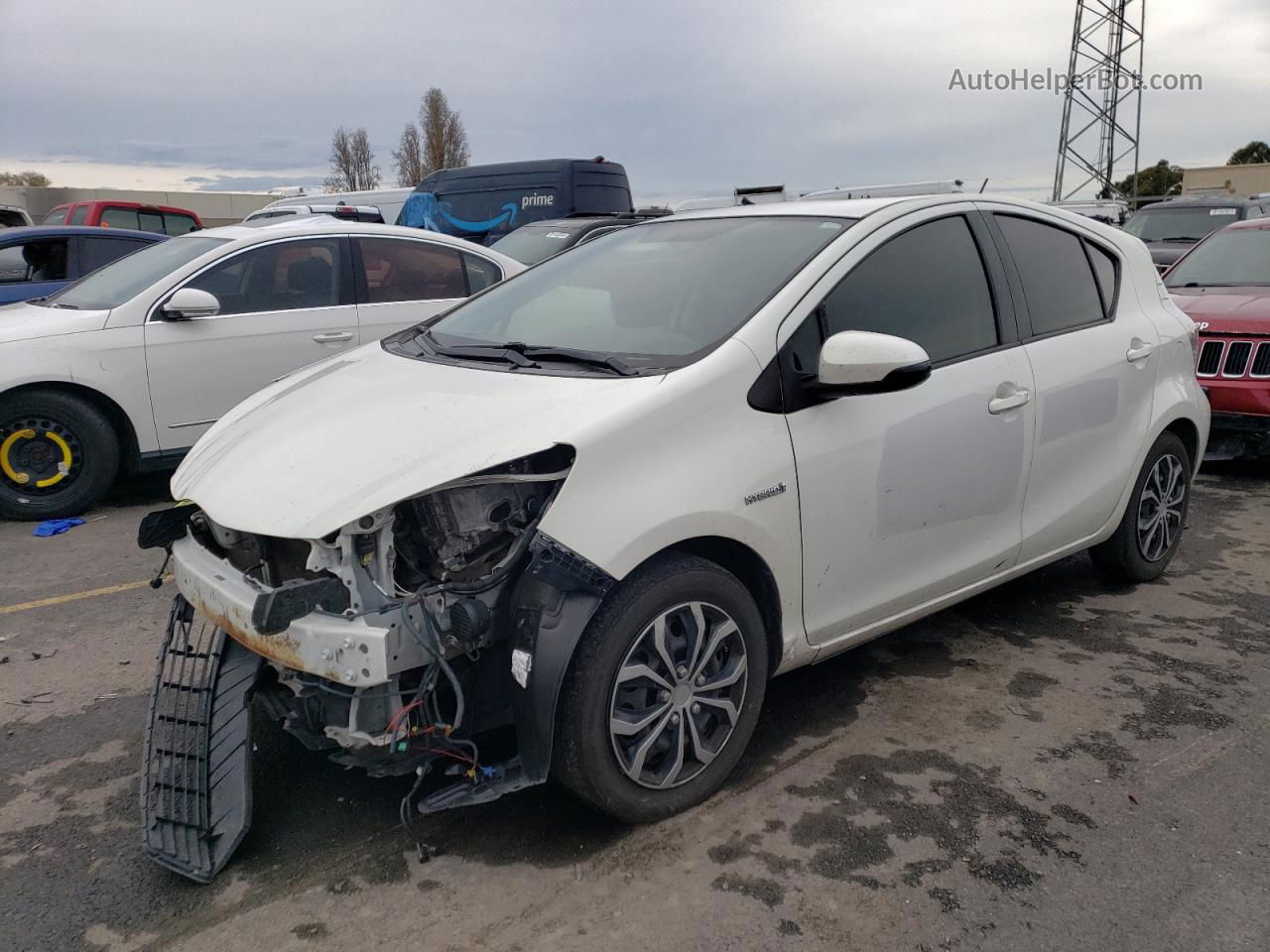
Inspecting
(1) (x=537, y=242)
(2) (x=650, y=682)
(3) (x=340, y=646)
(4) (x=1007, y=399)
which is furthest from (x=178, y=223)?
(2) (x=650, y=682)

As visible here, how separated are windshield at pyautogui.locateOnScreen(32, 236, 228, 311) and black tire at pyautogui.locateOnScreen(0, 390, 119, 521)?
2.28 ft

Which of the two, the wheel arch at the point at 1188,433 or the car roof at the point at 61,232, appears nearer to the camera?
the wheel arch at the point at 1188,433

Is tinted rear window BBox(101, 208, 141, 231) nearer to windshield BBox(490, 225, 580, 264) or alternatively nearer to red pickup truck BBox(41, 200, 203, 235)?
red pickup truck BBox(41, 200, 203, 235)

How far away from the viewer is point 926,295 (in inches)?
142

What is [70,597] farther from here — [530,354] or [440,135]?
[440,135]

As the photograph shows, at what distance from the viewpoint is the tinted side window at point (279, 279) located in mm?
6762

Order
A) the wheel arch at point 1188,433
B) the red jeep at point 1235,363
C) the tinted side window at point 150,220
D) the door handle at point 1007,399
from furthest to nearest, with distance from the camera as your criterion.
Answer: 1. the tinted side window at point 150,220
2. the red jeep at point 1235,363
3. the wheel arch at point 1188,433
4. the door handle at point 1007,399

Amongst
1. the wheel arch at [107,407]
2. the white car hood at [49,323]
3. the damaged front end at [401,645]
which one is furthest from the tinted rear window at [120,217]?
the damaged front end at [401,645]

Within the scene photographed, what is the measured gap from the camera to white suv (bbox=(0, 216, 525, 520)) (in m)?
6.29

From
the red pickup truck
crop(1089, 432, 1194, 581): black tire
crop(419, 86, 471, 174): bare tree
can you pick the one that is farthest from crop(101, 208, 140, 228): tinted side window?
crop(419, 86, 471, 174): bare tree

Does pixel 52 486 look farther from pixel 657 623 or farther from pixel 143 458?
pixel 657 623

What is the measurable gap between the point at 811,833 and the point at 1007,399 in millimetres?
1674

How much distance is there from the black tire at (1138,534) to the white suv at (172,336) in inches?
186

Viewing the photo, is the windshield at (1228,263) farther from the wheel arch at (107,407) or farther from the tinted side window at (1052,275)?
the wheel arch at (107,407)
